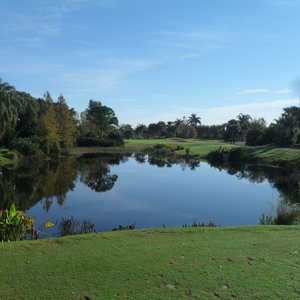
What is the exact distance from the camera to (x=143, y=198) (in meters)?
17.9

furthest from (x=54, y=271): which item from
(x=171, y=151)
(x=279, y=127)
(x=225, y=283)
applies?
(x=171, y=151)

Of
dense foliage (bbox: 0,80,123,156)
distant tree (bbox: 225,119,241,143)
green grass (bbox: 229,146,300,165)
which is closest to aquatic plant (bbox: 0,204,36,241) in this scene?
green grass (bbox: 229,146,300,165)

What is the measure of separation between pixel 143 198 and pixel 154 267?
495 inches

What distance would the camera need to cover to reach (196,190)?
68.6 feet

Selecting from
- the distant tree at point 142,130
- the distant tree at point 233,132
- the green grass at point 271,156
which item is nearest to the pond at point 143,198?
the green grass at point 271,156

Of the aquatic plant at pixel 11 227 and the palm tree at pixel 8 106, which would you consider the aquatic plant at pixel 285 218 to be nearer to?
the aquatic plant at pixel 11 227

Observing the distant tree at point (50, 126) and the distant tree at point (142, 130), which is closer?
the distant tree at point (50, 126)

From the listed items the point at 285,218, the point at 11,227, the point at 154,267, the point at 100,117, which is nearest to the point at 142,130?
the point at 100,117

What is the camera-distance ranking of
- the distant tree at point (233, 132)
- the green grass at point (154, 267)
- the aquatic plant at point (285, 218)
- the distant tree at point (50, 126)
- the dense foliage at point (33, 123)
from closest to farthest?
the green grass at point (154, 267) → the aquatic plant at point (285, 218) → the dense foliage at point (33, 123) → the distant tree at point (50, 126) → the distant tree at point (233, 132)

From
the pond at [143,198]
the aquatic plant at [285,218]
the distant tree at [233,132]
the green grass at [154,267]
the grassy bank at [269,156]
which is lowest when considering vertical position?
the pond at [143,198]

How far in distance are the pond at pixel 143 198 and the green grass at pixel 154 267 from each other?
15.1ft

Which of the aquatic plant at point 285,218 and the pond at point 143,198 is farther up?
the aquatic plant at point 285,218

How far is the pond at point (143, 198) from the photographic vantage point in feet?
43.0

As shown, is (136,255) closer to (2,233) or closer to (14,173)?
(2,233)
